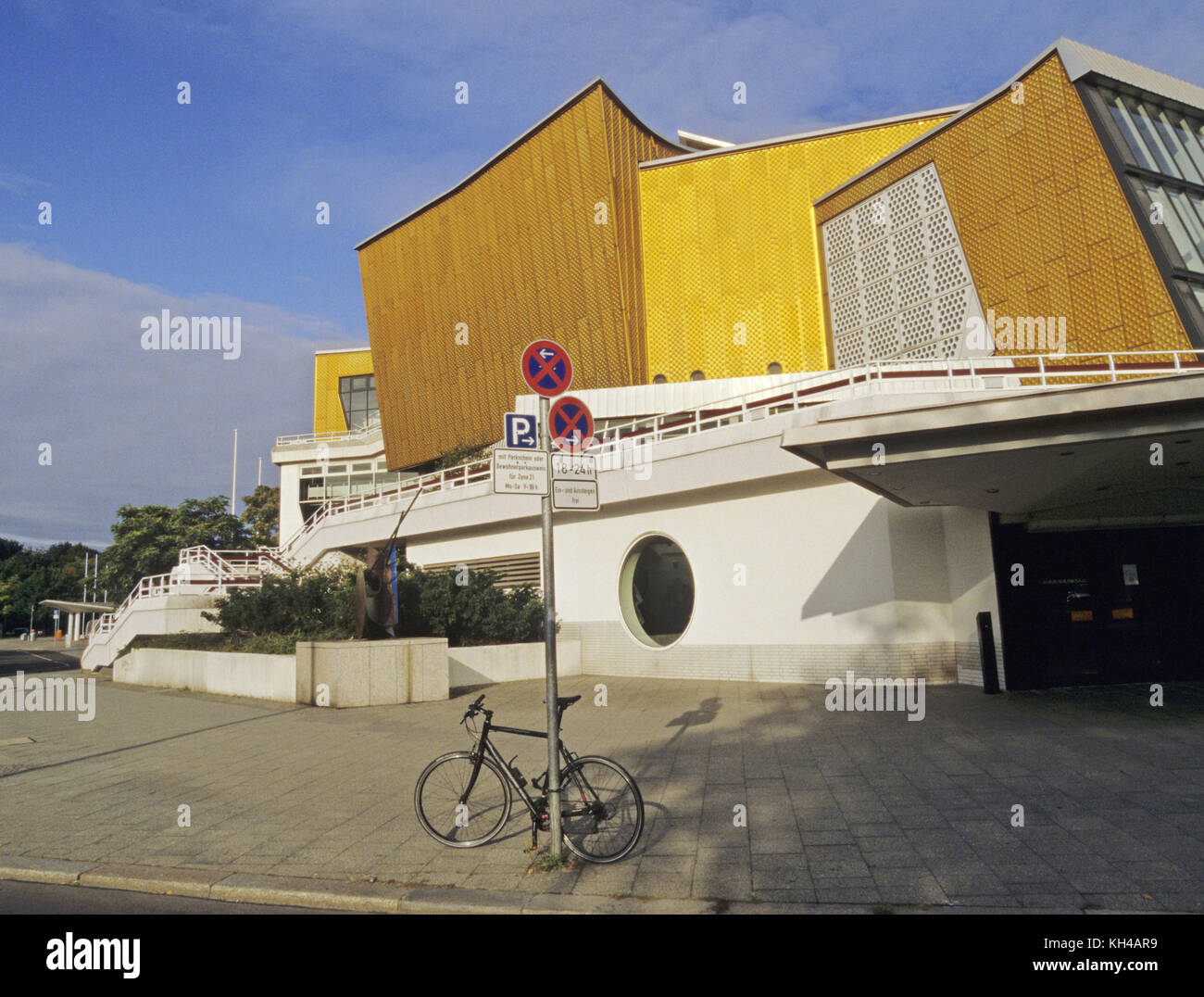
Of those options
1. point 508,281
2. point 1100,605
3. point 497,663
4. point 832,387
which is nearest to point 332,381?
point 508,281

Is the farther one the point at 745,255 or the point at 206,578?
the point at 745,255

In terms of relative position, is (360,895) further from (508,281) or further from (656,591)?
(508,281)

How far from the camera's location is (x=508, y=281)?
3609 cm

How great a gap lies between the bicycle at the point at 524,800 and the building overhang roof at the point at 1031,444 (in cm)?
536

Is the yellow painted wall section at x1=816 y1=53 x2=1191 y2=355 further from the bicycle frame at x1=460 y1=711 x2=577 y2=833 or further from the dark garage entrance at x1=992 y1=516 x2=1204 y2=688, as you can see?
the bicycle frame at x1=460 y1=711 x2=577 y2=833

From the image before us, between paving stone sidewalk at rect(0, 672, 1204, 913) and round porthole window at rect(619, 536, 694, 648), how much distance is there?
5.47 metres

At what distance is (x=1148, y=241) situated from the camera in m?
20.3

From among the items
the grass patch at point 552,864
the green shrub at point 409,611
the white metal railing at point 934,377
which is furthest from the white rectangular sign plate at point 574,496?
the green shrub at point 409,611

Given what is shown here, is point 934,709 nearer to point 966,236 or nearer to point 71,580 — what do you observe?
point 966,236

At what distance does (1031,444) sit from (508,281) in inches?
1170

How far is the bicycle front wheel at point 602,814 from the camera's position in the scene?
576 cm

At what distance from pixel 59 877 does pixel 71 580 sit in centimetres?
9652

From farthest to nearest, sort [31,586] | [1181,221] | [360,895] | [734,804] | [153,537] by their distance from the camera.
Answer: [31,586]
[153,537]
[1181,221]
[734,804]
[360,895]
